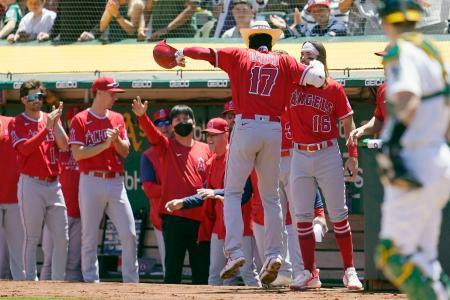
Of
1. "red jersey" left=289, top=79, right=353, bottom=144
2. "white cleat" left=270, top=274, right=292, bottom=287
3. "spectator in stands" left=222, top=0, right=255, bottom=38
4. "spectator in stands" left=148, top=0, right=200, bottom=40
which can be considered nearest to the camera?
"red jersey" left=289, top=79, right=353, bottom=144

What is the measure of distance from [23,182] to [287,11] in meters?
3.90

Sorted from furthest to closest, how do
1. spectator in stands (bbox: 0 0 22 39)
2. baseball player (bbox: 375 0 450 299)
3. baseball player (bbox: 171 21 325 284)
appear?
spectator in stands (bbox: 0 0 22 39) → baseball player (bbox: 171 21 325 284) → baseball player (bbox: 375 0 450 299)

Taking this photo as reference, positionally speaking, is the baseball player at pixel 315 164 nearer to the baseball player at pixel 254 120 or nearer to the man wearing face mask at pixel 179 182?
the baseball player at pixel 254 120

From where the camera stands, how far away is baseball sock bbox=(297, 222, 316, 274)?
29.1 feet

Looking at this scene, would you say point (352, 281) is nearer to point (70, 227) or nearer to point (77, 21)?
point (70, 227)

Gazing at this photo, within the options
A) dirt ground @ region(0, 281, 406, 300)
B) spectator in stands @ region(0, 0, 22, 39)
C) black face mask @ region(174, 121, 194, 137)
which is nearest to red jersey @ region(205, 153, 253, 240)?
black face mask @ region(174, 121, 194, 137)

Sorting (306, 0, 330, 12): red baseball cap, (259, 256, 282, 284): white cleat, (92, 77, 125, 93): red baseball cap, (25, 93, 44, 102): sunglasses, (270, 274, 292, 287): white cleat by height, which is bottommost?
(270, 274, 292, 287): white cleat

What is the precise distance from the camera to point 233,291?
838cm

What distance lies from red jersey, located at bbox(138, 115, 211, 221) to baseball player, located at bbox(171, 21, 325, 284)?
84.8 inches

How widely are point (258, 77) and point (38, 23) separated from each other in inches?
Result: 232

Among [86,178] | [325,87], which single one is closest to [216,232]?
[86,178]

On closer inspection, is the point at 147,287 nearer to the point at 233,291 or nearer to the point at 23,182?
the point at 233,291

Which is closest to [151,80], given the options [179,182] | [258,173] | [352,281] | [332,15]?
[179,182]

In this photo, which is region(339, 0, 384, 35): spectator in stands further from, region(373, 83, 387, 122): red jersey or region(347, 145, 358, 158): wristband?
region(373, 83, 387, 122): red jersey
